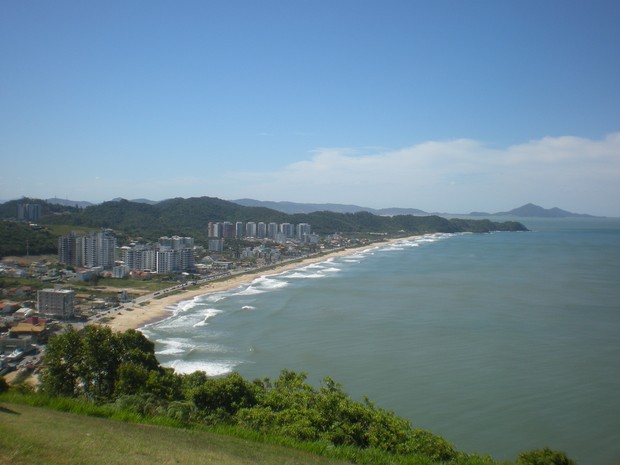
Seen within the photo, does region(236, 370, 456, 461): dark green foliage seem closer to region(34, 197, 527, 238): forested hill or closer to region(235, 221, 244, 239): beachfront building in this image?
region(34, 197, 527, 238): forested hill

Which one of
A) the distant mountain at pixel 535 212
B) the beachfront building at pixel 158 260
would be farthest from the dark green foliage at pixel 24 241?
the distant mountain at pixel 535 212

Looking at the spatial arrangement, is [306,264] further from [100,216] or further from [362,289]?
[100,216]

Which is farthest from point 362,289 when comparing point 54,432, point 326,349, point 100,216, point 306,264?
point 100,216

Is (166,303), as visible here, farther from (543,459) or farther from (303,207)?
(303,207)

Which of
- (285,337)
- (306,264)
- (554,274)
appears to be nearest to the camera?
(285,337)

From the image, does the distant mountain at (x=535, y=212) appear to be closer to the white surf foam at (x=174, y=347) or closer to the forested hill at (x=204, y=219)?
the forested hill at (x=204, y=219)

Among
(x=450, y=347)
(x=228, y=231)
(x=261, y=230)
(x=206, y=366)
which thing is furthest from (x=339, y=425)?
(x=261, y=230)
